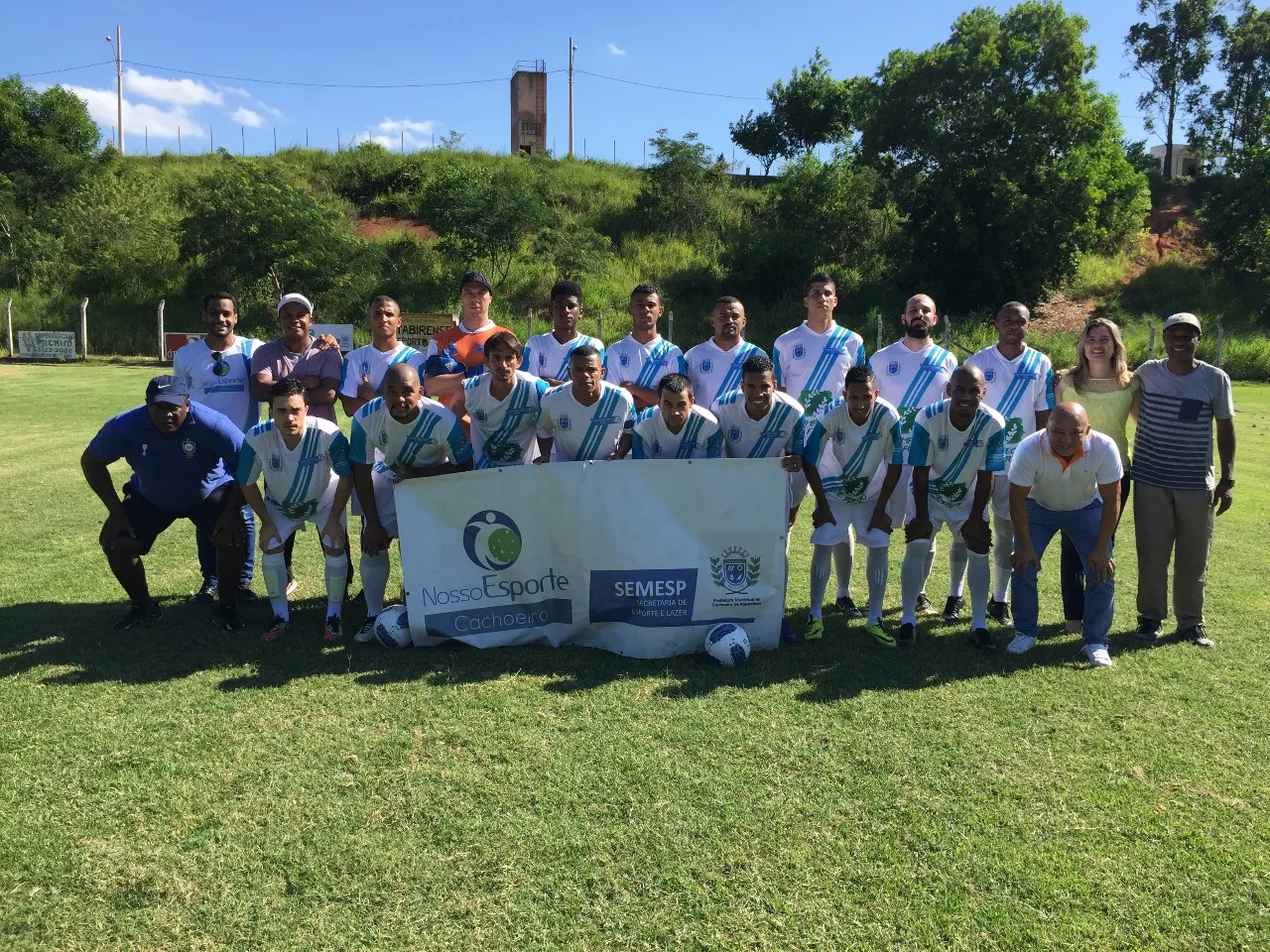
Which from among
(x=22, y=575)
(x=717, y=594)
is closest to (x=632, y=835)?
(x=717, y=594)

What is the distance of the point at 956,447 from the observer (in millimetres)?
5625

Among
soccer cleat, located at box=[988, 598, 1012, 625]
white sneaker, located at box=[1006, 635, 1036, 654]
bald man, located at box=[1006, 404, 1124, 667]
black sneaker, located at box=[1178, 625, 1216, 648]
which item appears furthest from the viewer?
soccer cleat, located at box=[988, 598, 1012, 625]

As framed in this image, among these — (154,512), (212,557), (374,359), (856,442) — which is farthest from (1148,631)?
(154,512)

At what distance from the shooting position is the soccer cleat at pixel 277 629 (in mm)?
5586

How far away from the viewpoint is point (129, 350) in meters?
32.3

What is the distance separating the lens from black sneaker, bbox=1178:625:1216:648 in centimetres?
Result: 551

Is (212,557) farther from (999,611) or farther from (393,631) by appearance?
(999,611)

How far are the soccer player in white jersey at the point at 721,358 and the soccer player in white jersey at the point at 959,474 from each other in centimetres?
145

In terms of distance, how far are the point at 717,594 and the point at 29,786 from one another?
359 centimetres

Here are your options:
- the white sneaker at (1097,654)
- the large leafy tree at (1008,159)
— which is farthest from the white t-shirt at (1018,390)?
the large leafy tree at (1008,159)

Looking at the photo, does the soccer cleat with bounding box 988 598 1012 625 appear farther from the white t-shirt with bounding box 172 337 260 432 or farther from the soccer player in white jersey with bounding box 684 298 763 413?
the white t-shirt with bounding box 172 337 260 432

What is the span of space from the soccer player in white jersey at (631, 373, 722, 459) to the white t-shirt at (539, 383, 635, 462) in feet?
0.48

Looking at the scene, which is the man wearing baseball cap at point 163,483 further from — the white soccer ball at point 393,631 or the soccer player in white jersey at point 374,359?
the white soccer ball at point 393,631

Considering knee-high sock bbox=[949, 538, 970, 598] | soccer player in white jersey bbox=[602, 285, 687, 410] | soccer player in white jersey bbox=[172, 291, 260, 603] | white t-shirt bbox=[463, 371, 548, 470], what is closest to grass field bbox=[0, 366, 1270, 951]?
knee-high sock bbox=[949, 538, 970, 598]
